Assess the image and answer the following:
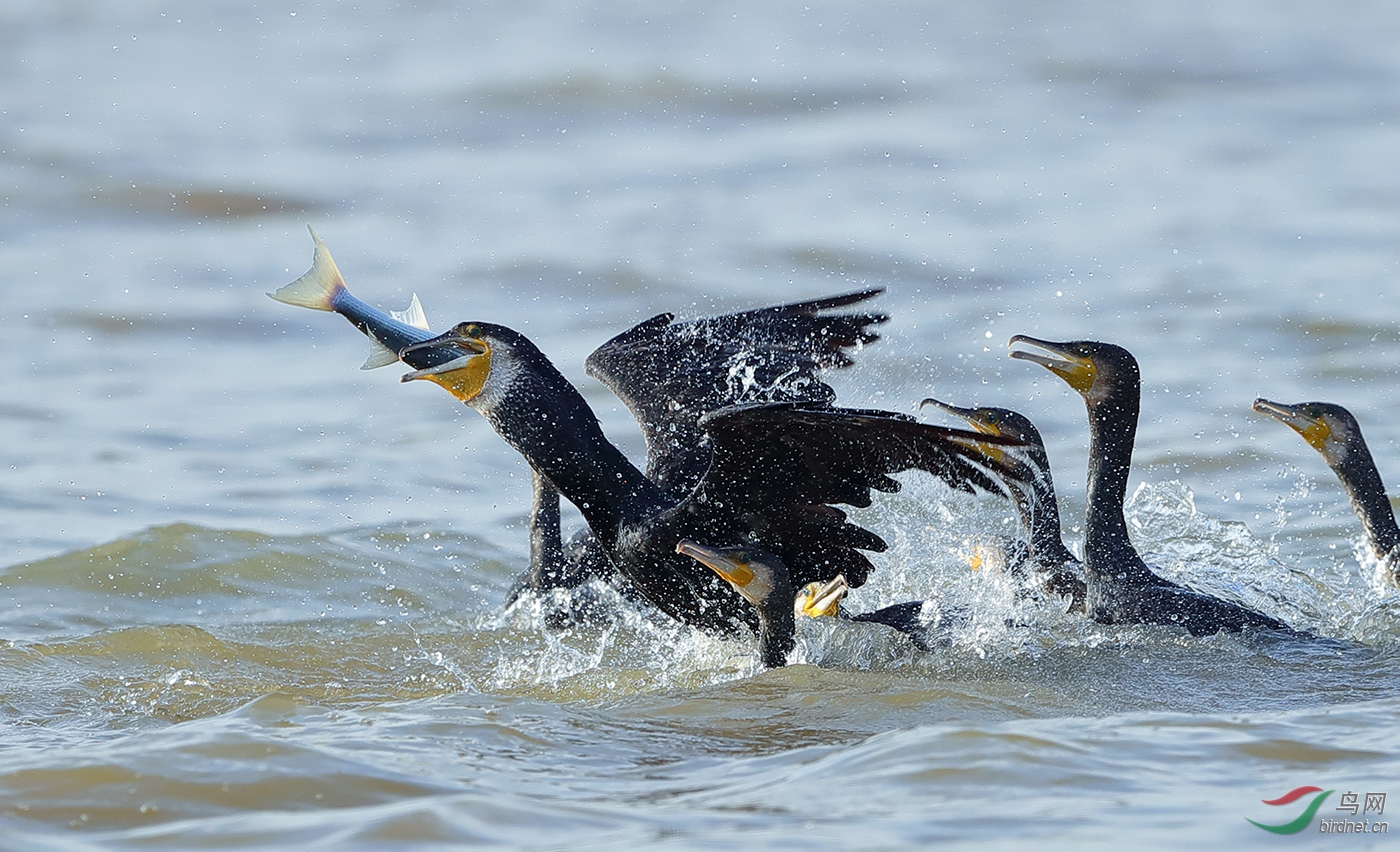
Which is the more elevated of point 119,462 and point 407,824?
point 119,462

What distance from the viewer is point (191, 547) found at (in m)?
7.80

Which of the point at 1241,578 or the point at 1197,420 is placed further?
the point at 1197,420

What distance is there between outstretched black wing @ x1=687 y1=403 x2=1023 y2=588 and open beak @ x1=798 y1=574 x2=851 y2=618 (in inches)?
2.6

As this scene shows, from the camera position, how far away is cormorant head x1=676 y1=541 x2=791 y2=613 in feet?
18.0

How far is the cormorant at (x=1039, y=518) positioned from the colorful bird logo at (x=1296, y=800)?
2.16 meters

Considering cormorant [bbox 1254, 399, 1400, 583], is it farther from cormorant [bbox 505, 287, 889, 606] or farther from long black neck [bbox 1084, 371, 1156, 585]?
cormorant [bbox 505, 287, 889, 606]

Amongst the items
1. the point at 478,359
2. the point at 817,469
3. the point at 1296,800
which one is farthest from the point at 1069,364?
the point at 1296,800

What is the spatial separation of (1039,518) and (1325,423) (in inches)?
45.1

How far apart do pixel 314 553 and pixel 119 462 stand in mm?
1703

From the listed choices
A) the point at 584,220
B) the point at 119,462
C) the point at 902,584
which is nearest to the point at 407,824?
the point at 902,584

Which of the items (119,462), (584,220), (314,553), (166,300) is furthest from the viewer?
(584,220)

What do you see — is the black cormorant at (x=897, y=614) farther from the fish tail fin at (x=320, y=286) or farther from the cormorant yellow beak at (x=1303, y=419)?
the fish tail fin at (x=320, y=286)

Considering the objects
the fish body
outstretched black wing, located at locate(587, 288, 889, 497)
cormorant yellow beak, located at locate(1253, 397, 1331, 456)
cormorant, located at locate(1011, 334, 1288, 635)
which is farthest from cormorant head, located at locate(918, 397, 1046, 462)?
the fish body

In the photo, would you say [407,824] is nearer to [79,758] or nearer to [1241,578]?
[79,758]
